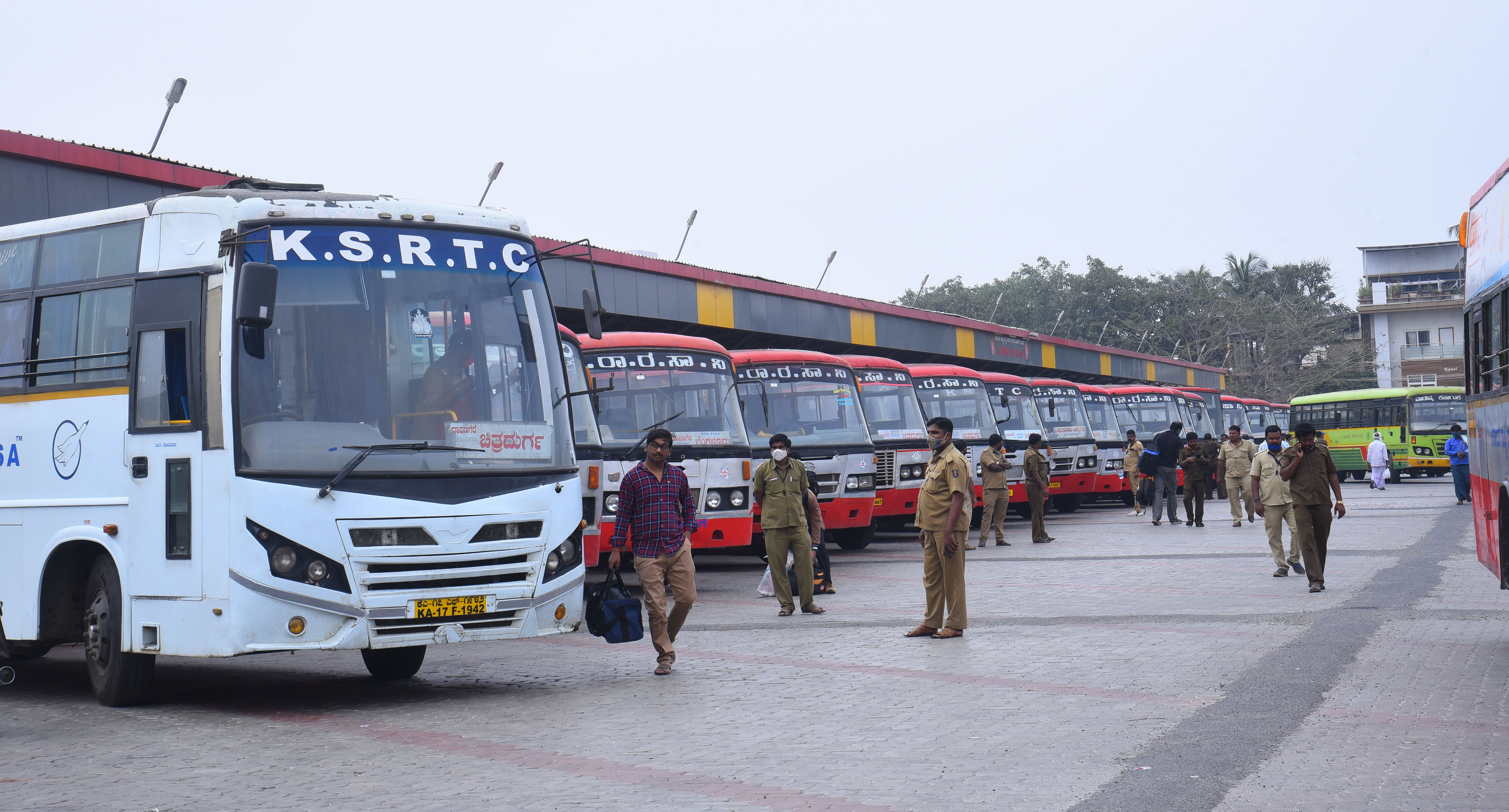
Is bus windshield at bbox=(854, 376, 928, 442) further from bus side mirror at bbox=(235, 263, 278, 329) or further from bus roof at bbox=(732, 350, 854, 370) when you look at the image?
bus side mirror at bbox=(235, 263, 278, 329)

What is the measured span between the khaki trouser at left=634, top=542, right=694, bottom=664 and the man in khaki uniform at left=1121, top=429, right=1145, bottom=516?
2134 centimetres

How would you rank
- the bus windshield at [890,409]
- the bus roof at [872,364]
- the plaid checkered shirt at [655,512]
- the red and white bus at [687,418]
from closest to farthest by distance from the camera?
the plaid checkered shirt at [655,512]
the red and white bus at [687,418]
the bus windshield at [890,409]
the bus roof at [872,364]

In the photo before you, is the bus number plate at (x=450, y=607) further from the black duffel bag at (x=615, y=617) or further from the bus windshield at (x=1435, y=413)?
the bus windshield at (x=1435, y=413)

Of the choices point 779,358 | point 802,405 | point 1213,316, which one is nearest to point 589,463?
point 802,405

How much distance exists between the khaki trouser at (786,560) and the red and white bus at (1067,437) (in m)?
16.1

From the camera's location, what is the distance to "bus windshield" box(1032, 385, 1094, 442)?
2947cm

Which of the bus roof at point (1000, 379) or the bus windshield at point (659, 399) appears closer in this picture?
the bus windshield at point (659, 399)

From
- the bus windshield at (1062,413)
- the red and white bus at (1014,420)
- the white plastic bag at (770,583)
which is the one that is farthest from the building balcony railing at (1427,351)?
the white plastic bag at (770,583)

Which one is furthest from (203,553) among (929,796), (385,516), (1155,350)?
(1155,350)

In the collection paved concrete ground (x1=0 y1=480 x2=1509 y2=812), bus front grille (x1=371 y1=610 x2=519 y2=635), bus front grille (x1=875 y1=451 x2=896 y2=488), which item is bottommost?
paved concrete ground (x1=0 y1=480 x2=1509 y2=812)

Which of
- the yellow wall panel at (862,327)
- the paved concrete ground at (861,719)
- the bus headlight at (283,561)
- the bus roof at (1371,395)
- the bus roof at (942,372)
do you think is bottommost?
the paved concrete ground at (861,719)

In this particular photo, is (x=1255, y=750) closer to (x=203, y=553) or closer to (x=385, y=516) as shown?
(x=385, y=516)

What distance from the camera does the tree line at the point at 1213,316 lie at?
2977 inches

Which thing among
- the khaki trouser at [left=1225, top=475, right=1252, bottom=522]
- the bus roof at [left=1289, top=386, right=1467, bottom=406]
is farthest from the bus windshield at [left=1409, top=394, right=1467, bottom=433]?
the khaki trouser at [left=1225, top=475, right=1252, bottom=522]
